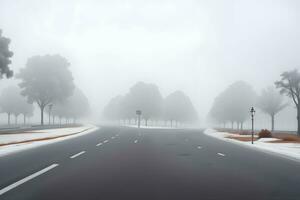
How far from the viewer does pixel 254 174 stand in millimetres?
10367

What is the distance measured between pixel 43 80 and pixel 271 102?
4197cm

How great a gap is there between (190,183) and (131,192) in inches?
71.3

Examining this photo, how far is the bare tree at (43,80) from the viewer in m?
58.4

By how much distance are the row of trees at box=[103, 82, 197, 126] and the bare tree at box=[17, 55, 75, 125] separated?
33264 millimetres

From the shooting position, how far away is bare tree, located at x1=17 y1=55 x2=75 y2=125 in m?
58.4

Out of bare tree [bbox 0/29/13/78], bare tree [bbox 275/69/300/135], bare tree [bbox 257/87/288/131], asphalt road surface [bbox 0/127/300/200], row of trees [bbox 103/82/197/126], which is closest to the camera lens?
asphalt road surface [bbox 0/127/300/200]

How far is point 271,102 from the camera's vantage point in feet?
224

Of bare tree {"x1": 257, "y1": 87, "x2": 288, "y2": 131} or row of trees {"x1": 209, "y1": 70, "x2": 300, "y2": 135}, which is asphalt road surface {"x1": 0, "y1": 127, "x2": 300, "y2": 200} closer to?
row of trees {"x1": 209, "y1": 70, "x2": 300, "y2": 135}

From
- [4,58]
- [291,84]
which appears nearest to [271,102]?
[291,84]

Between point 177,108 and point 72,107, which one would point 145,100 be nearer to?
point 177,108

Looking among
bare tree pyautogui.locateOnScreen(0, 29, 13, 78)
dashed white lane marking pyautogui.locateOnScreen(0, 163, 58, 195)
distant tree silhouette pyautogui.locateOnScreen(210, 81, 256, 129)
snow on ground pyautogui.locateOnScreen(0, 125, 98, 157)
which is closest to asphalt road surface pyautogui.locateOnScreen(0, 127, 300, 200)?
dashed white lane marking pyautogui.locateOnScreen(0, 163, 58, 195)

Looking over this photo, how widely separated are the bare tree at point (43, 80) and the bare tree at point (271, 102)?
3681 cm

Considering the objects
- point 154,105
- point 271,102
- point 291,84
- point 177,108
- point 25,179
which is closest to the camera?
point 25,179

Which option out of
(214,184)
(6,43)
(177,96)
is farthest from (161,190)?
(177,96)
